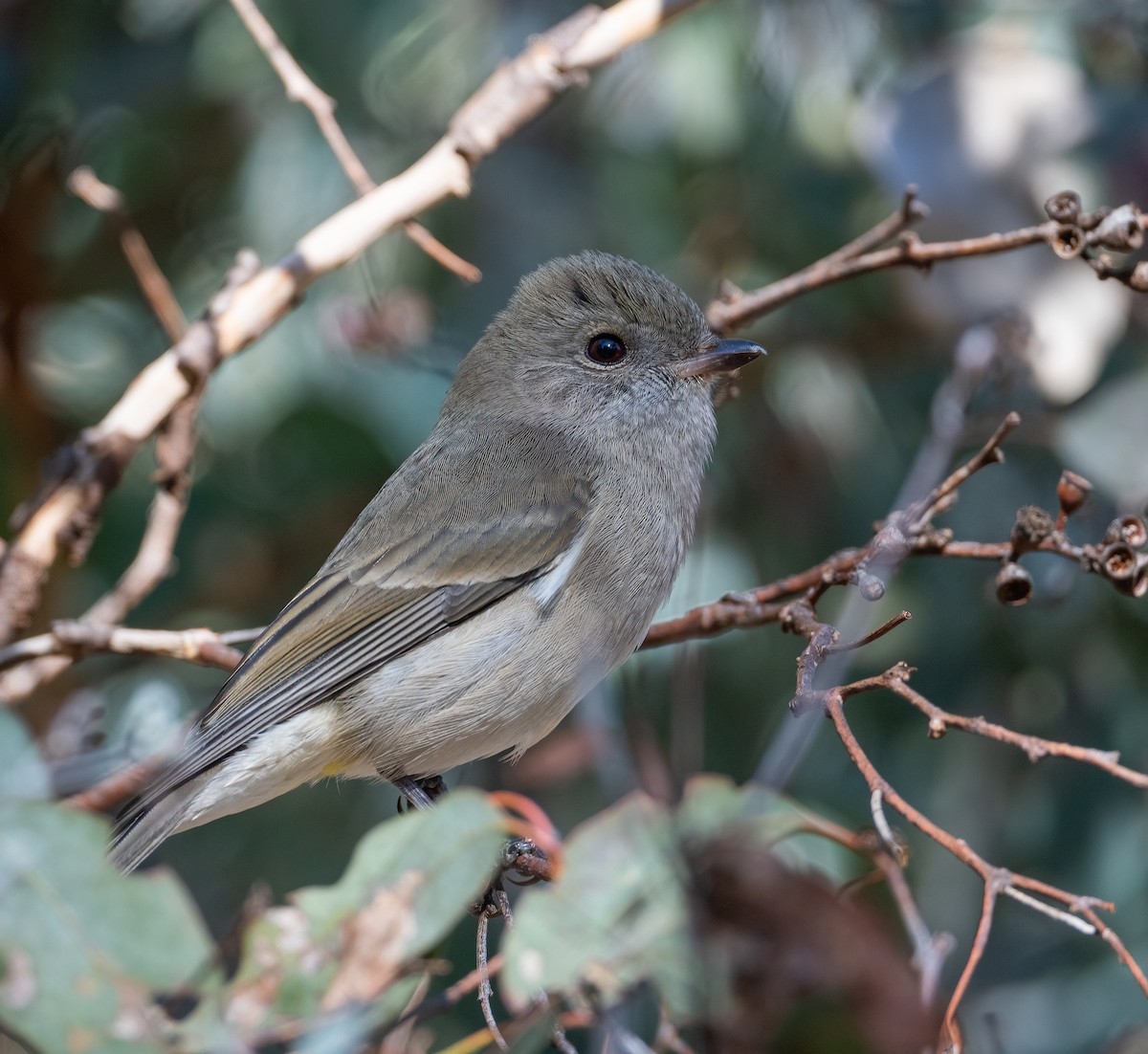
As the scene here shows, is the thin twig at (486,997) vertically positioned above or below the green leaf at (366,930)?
below

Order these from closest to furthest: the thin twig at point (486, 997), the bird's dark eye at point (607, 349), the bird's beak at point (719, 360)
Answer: the thin twig at point (486, 997) < the bird's beak at point (719, 360) < the bird's dark eye at point (607, 349)

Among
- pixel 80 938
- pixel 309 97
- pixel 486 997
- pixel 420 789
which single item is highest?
pixel 309 97

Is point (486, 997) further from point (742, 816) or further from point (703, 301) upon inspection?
point (703, 301)

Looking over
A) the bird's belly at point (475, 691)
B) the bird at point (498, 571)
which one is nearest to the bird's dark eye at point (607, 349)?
the bird at point (498, 571)

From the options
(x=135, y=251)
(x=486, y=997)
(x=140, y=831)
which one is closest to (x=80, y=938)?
(x=486, y=997)

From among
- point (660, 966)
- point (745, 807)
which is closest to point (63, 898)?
point (660, 966)

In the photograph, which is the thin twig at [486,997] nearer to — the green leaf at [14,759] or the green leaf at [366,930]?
the green leaf at [366,930]

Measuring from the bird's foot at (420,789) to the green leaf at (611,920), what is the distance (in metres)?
1.19

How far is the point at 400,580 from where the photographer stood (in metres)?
3.56

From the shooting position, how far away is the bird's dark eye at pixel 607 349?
3.96 meters

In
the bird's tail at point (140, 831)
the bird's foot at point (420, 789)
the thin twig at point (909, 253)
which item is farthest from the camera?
the bird's foot at point (420, 789)

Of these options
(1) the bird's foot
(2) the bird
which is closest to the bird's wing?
(2) the bird

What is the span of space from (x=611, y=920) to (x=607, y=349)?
211 centimetres

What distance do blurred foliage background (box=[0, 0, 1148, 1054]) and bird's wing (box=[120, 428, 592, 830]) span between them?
0.59m
